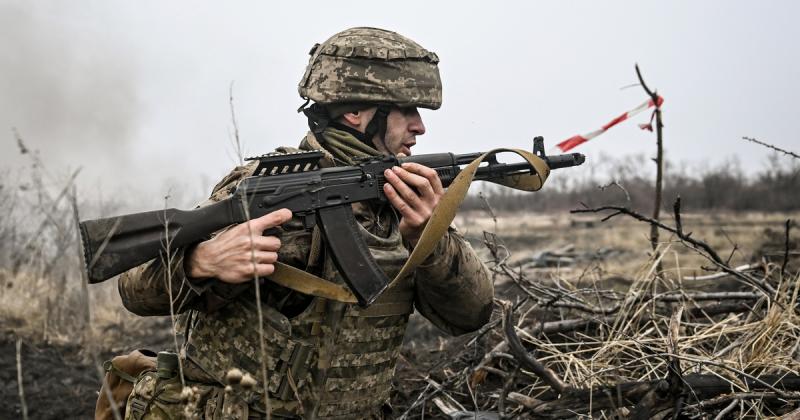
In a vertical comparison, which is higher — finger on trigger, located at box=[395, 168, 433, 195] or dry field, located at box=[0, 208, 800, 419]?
finger on trigger, located at box=[395, 168, 433, 195]

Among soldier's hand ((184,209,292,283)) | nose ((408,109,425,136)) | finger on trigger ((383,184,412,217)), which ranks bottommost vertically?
soldier's hand ((184,209,292,283))

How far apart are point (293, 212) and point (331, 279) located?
0.95 feet

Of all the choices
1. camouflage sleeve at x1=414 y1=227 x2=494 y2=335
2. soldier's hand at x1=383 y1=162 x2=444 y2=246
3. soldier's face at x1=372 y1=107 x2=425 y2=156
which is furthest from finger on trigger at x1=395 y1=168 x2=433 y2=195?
soldier's face at x1=372 y1=107 x2=425 y2=156

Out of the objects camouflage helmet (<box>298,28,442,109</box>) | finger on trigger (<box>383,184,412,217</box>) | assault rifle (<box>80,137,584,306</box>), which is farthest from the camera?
camouflage helmet (<box>298,28,442,109</box>)

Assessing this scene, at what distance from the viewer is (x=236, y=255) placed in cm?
225

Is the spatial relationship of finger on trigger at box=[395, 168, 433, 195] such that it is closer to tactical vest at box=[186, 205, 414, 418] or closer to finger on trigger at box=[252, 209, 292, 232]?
tactical vest at box=[186, 205, 414, 418]

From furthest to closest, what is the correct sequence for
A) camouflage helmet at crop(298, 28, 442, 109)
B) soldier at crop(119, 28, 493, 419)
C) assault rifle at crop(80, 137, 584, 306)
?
1. camouflage helmet at crop(298, 28, 442, 109)
2. soldier at crop(119, 28, 493, 419)
3. assault rifle at crop(80, 137, 584, 306)

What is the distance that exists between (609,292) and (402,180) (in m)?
2.17

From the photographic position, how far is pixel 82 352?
6539 millimetres

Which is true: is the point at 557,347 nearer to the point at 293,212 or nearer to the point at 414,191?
the point at 414,191

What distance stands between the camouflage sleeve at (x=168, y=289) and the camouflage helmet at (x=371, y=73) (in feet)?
2.37

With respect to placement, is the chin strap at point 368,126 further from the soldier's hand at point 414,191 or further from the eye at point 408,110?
the soldier's hand at point 414,191

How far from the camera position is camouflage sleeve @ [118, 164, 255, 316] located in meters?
2.32

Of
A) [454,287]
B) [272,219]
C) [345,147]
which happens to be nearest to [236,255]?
[272,219]
